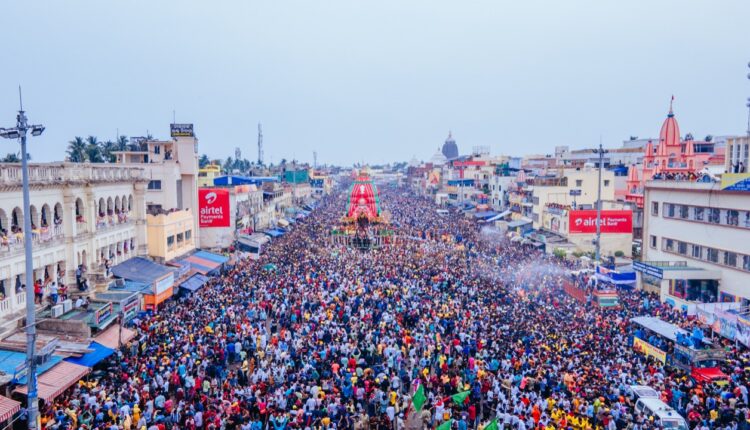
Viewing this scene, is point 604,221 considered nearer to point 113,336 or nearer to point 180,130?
point 180,130

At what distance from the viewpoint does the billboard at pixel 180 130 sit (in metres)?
43.4

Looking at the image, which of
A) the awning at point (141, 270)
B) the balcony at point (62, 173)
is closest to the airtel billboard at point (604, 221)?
the awning at point (141, 270)

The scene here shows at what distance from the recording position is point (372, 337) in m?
22.4

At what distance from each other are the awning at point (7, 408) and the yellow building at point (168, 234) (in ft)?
64.0

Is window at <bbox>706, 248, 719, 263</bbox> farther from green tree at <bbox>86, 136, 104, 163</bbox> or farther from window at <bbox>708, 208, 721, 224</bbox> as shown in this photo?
green tree at <bbox>86, 136, 104, 163</bbox>

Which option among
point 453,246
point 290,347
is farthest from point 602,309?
point 453,246

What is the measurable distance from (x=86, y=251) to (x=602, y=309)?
22.6m

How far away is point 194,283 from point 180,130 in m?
14.6

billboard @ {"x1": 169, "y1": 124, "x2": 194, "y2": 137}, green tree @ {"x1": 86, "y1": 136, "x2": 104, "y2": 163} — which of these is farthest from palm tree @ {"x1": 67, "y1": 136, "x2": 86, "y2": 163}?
billboard @ {"x1": 169, "y1": 124, "x2": 194, "y2": 137}

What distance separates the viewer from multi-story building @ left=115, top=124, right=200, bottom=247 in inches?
1598

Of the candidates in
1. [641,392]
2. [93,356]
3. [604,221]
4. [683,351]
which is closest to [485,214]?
[604,221]

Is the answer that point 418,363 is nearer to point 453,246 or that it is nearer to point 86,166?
point 86,166

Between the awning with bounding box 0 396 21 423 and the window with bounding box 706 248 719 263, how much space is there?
29787mm

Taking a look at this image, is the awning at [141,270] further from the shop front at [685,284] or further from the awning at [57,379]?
the shop front at [685,284]
